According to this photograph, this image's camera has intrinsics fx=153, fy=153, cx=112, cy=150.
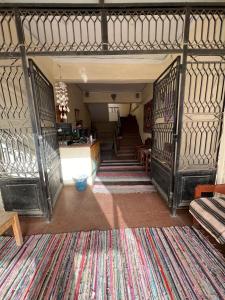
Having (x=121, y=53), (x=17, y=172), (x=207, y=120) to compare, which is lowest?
(x=17, y=172)

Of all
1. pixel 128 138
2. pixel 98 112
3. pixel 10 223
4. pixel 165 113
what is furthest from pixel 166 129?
pixel 98 112

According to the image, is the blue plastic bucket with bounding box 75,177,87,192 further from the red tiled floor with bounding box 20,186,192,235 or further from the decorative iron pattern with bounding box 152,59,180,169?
the decorative iron pattern with bounding box 152,59,180,169

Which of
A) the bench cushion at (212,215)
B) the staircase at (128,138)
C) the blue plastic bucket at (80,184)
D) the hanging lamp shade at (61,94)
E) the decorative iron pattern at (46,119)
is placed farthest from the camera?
the staircase at (128,138)

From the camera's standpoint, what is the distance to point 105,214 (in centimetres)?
240

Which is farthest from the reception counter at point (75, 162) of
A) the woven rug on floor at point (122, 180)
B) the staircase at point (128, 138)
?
the staircase at point (128, 138)

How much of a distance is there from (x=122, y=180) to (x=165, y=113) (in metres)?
1.89

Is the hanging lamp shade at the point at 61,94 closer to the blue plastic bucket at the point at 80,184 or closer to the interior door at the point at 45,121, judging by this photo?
the interior door at the point at 45,121

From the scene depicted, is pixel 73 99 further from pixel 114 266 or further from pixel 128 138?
pixel 114 266

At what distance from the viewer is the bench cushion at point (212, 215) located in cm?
148

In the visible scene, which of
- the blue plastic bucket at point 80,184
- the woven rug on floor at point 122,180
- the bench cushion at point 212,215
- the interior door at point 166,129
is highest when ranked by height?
the interior door at point 166,129

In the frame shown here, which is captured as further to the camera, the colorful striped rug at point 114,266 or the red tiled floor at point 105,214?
the red tiled floor at point 105,214

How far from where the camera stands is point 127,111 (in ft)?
35.0

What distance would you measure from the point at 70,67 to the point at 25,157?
275 cm

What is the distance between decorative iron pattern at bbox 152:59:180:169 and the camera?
2.21 metres
